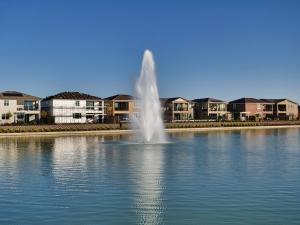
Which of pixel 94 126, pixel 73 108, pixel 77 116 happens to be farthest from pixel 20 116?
pixel 94 126

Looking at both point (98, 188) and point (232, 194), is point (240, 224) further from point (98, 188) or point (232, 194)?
point (98, 188)

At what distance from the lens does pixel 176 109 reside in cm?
13862

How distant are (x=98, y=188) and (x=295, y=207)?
9.88 metres

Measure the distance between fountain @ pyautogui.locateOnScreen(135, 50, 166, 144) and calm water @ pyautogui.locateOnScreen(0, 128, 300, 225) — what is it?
80.1 feet

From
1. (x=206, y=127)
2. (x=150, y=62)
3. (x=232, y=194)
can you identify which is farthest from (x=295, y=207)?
(x=206, y=127)

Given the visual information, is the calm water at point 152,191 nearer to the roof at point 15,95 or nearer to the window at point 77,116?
the roof at point 15,95


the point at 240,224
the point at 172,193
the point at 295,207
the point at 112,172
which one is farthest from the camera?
the point at 112,172

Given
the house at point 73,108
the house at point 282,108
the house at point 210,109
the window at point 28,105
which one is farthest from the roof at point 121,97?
the house at point 282,108

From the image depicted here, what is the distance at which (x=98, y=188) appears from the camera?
24.0 meters

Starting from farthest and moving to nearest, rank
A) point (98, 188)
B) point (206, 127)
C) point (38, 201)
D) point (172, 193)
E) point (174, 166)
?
point (206, 127), point (174, 166), point (98, 188), point (172, 193), point (38, 201)

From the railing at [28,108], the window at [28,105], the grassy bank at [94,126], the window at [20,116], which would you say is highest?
the window at [28,105]

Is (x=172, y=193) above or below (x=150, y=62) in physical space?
below

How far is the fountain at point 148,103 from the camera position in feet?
198

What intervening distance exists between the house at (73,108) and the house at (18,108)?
11.2ft
